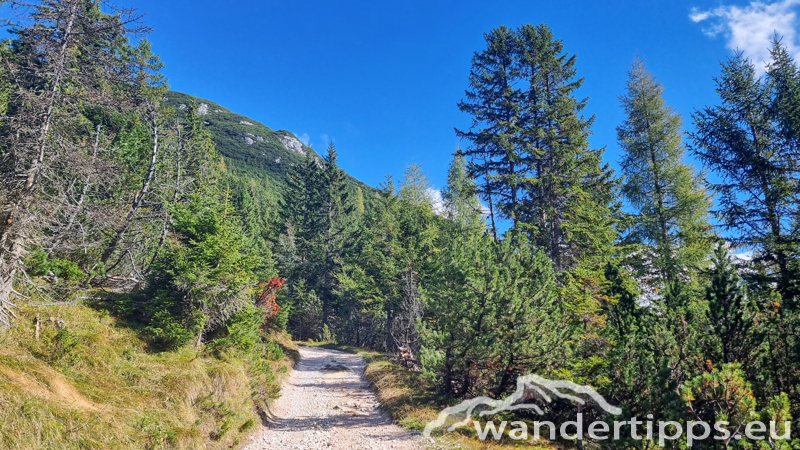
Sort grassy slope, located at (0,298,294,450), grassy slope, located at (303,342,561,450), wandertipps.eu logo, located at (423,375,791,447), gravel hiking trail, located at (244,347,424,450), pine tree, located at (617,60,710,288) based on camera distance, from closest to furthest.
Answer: wandertipps.eu logo, located at (423,375,791,447)
grassy slope, located at (0,298,294,450)
grassy slope, located at (303,342,561,450)
gravel hiking trail, located at (244,347,424,450)
pine tree, located at (617,60,710,288)

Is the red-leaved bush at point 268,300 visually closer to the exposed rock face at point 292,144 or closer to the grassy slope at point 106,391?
the grassy slope at point 106,391

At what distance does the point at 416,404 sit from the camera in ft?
39.9

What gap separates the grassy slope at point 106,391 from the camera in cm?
568

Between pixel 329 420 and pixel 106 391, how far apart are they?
6466 mm

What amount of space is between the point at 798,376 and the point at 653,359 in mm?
2001

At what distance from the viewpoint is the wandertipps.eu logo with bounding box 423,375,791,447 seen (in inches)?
186

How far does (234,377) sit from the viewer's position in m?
11.4

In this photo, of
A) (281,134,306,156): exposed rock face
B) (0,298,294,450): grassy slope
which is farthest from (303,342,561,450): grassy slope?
(281,134,306,156): exposed rock face

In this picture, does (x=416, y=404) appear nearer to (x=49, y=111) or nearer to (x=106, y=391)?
(x=106, y=391)

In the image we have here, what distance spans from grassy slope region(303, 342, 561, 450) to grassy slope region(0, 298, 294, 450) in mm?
4613

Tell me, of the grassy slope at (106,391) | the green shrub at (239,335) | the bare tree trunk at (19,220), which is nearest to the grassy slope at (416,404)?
the grassy slope at (106,391)

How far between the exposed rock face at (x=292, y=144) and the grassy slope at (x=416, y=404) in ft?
453

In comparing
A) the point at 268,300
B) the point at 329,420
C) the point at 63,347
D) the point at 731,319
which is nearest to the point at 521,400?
the point at 731,319

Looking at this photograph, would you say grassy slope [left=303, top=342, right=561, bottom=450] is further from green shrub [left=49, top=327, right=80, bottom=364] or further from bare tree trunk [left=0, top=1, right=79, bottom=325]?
bare tree trunk [left=0, top=1, right=79, bottom=325]
